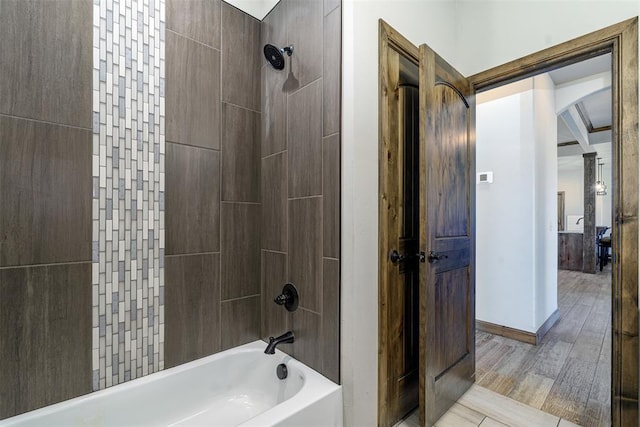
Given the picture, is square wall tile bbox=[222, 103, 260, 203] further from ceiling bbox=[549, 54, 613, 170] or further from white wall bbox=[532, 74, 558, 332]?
white wall bbox=[532, 74, 558, 332]

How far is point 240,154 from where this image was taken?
190cm

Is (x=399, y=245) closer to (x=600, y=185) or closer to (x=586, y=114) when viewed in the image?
(x=586, y=114)

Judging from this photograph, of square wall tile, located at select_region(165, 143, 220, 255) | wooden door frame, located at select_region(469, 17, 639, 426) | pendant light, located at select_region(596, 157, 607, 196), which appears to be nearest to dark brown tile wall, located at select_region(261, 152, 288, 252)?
square wall tile, located at select_region(165, 143, 220, 255)

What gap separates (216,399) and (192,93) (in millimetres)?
1738

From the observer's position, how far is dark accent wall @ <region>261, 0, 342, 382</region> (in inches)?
58.9

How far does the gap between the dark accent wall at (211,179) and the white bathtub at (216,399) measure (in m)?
0.11

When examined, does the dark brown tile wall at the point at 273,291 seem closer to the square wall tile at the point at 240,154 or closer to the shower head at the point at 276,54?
the square wall tile at the point at 240,154

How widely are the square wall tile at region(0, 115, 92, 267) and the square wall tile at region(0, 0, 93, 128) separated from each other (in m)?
0.07

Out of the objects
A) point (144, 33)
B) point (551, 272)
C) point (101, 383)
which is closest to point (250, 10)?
point (144, 33)

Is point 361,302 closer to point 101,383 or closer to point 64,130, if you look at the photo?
point 101,383

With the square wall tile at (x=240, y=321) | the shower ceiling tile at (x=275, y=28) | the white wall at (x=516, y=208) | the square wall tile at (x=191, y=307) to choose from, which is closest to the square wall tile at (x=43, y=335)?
the square wall tile at (x=191, y=307)

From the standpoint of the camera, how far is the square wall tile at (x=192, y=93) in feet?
5.33

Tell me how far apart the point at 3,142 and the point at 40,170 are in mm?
148

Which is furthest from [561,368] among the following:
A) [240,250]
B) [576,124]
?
[576,124]
